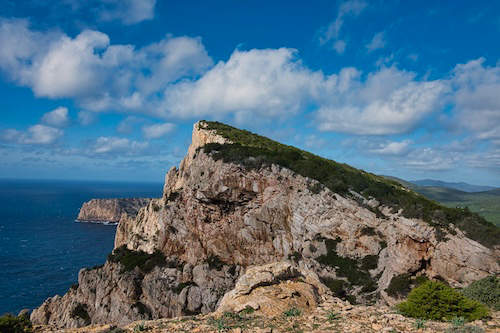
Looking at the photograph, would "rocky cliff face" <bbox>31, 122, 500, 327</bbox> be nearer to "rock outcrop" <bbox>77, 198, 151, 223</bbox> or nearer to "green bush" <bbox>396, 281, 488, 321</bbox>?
"green bush" <bbox>396, 281, 488, 321</bbox>

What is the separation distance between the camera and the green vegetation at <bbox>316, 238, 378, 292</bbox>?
29.5 metres

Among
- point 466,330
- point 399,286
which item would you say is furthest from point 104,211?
point 466,330

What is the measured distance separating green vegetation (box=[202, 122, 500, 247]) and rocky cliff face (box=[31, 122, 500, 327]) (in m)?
1.09

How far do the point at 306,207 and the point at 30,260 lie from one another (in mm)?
79780

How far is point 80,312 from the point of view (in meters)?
42.2

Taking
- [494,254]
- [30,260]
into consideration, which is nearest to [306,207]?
[494,254]

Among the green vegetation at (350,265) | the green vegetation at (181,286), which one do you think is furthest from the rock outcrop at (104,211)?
the green vegetation at (350,265)

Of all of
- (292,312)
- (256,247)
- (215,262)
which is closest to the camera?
(292,312)

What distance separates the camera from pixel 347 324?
1041cm

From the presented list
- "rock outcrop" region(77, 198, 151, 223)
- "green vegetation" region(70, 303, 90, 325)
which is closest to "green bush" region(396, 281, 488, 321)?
"green vegetation" region(70, 303, 90, 325)

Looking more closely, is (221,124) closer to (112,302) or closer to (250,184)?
(250,184)

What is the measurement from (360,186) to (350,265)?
11072 millimetres

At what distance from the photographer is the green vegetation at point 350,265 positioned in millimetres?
29547

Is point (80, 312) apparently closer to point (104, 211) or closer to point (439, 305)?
point (439, 305)
